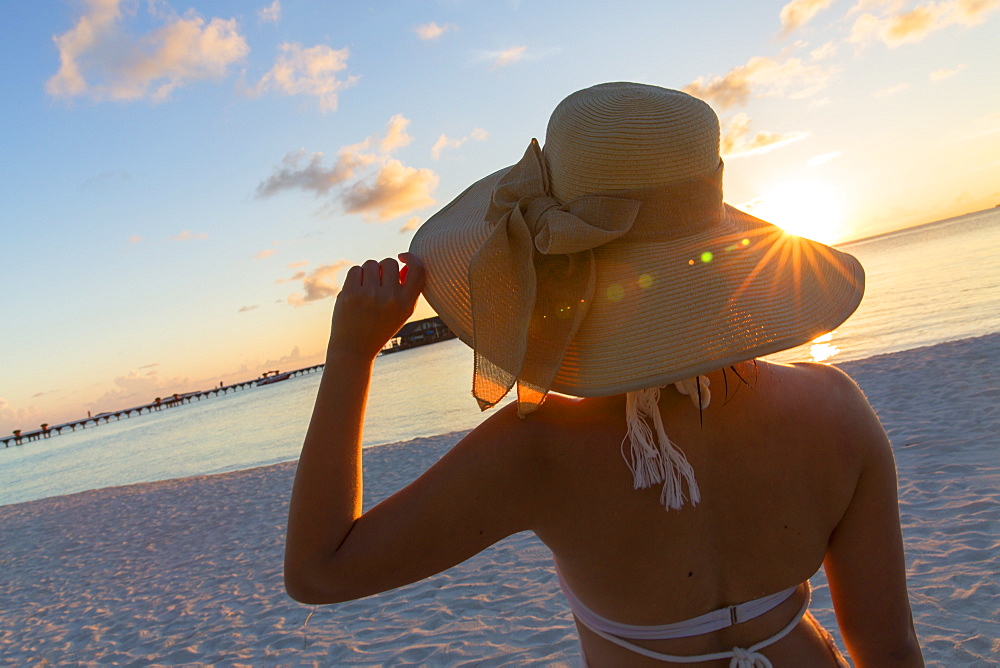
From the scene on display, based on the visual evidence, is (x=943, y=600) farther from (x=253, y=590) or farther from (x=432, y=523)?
(x=253, y=590)

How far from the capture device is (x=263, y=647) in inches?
163

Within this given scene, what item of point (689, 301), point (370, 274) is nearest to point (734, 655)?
point (689, 301)

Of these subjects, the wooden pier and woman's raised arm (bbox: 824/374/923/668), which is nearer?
woman's raised arm (bbox: 824/374/923/668)

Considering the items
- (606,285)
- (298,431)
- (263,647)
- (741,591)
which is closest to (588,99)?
(606,285)

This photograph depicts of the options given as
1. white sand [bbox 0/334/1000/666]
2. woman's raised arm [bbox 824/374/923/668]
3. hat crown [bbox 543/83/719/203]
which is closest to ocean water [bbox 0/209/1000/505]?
white sand [bbox 0/334/1000/666]

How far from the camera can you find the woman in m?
0.84

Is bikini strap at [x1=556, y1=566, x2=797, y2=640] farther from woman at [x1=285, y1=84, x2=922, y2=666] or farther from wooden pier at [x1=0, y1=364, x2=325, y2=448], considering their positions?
wooden pier at [x1=0, y1=364, x2=325, y2=448]

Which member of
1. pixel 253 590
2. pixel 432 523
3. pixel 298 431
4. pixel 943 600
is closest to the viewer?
pixel 432 523

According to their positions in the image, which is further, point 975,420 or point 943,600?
point 975,420

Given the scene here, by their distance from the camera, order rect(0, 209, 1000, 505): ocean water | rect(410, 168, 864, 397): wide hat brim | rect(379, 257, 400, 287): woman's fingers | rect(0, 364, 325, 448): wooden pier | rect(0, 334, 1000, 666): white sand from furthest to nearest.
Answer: rect(0, 364, 325, 448): wooden pier, rect(0, 209, 1000, 505): ocean water, rect(0, 334, 1000, 666): white sand, rect(379, 257, 400, 287): woman's fingers, rect(410, 168, 864, 397): wide hat brim

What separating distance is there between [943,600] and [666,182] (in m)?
3.55

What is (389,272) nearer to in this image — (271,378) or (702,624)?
(702,624)

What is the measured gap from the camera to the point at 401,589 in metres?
4.77

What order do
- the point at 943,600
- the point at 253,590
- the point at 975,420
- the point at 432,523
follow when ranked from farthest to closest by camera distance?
the point at 975,420
the point at 253,590
the point at 943,600
the point at 432,523
